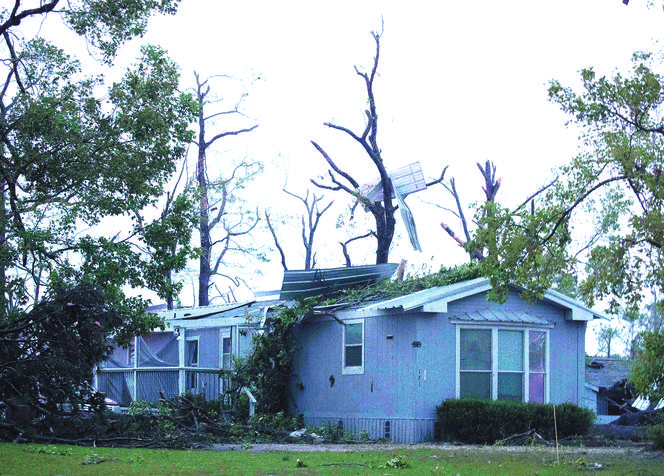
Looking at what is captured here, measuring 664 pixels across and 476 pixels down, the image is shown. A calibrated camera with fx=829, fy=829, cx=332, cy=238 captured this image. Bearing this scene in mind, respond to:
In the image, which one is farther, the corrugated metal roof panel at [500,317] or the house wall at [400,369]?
the corrugated metal roof panel at [500,317]

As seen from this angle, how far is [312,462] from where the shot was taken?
11977 millimetres

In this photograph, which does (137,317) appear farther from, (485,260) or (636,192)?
(636,192)

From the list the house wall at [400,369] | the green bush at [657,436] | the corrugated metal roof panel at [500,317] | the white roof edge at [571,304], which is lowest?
the green bush at [657,436]

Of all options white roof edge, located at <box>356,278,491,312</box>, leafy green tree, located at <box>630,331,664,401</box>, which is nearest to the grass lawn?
leafy green tree, located at <box>630,331,664,401</box>

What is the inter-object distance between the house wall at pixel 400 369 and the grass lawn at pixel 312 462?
12.9 ft

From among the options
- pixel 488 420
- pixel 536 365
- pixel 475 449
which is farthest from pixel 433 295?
pixel 475 449

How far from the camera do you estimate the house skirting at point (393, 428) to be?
1789cm

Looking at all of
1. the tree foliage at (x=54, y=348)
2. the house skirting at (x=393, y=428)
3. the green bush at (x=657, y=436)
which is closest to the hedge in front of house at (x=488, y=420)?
the house skirting at (x=393, y=428)

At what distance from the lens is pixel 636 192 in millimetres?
13523

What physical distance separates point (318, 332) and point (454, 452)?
743 centimetres

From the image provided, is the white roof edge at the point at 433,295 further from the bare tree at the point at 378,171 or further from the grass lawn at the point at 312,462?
the bare tree at the point at 378,171

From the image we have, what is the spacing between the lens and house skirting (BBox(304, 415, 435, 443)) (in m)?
17.9

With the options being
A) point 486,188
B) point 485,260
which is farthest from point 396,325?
point 486,188

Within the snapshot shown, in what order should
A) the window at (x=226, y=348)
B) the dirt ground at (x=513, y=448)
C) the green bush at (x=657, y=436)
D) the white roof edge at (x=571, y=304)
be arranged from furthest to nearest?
1. the window at (x=226, y=348)
2. the white roof edge at (x=571, y=304)
3. the green bush at (x=657, y=436)
4. the dirt ground at (x=513, y=448)
